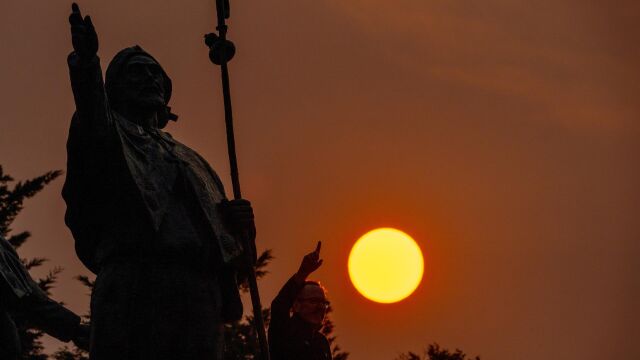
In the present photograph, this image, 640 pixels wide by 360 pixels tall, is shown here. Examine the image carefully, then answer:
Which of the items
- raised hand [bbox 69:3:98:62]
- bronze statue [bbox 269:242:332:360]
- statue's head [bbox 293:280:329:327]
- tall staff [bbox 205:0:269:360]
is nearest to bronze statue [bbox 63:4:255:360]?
raised hand [bbox 69:3:98:62]

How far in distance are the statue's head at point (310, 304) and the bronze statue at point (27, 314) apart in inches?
118

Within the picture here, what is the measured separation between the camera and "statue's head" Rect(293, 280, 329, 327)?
35.6 ft

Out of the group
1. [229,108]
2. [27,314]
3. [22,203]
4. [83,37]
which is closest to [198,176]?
[229,108]

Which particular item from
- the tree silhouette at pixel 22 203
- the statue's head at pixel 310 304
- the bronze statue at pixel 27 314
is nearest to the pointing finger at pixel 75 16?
the bronze statue at pixel 27 314

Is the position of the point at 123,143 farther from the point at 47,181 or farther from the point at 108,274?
the point at 47,181

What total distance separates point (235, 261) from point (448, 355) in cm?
1624

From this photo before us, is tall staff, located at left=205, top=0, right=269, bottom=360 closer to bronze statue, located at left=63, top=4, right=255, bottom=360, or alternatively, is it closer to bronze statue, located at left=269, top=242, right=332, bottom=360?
bronze statue, located at left=63, top=4, right=255, bottom=360

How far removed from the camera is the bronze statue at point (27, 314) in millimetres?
7895

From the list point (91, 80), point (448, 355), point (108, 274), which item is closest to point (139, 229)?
point (108, 274)

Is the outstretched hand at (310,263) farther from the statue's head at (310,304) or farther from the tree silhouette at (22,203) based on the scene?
the tree silhouette at (22,203)

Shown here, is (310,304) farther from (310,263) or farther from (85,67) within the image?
(85,67)

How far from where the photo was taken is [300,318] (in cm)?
1080

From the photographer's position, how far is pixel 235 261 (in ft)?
27.6

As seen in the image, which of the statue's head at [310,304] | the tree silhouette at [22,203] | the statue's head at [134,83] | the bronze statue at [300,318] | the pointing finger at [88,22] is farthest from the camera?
the tree silhouette at [22,203]
